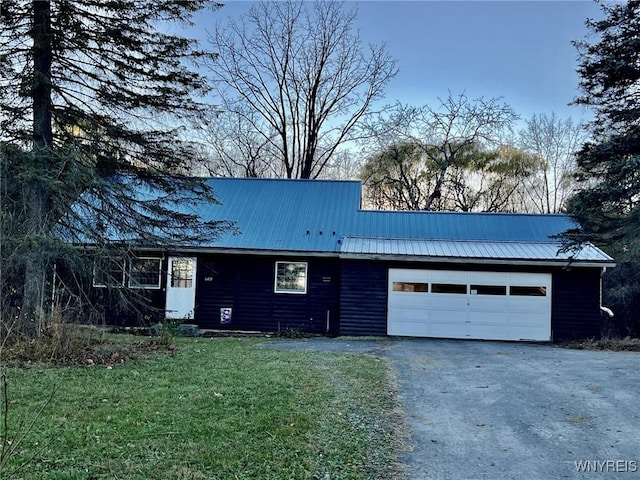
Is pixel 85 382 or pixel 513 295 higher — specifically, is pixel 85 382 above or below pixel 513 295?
below

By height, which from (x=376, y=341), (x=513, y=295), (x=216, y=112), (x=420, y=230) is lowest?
(x=376, y=341)

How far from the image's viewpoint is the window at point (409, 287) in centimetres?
1324

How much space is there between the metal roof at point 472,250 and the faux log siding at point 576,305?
0.55 metres

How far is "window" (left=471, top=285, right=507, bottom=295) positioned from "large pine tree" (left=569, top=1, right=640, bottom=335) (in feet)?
7.86

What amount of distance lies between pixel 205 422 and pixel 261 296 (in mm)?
9523

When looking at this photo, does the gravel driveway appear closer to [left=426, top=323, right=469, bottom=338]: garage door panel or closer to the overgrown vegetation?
the overgrown vegetation

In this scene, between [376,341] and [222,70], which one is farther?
[222,70]

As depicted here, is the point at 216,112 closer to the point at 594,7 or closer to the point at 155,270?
the point at 155,270

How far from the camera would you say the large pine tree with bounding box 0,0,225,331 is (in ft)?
26.2

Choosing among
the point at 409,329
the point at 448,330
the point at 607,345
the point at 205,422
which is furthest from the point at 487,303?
the point at 205,422

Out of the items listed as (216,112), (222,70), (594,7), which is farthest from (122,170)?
(222,70)

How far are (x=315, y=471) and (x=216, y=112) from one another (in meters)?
8.50

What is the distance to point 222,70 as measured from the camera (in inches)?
1077

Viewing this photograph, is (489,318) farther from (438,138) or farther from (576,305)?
(438,138)
